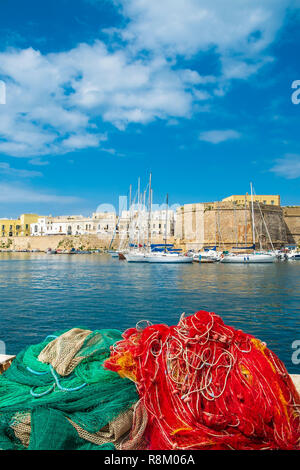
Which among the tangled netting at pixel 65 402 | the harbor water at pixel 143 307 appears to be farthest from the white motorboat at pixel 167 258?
the tangled netting at pixel 65 402

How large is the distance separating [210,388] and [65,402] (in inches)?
41.2

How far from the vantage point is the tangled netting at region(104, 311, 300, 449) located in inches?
91.3

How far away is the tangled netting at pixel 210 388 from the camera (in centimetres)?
232

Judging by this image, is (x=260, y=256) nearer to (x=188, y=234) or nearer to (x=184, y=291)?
(x=188, y=234)

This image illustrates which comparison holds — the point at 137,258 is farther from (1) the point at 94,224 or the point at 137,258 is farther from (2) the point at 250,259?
(1) the point at 94,224

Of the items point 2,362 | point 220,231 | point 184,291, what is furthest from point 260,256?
point 2,362

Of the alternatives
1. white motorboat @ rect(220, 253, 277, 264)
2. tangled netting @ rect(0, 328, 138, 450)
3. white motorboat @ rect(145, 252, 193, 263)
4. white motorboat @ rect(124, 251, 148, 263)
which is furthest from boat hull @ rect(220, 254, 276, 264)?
tangled netting @ rect(0, 328, 138, 450)

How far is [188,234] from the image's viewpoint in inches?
2416

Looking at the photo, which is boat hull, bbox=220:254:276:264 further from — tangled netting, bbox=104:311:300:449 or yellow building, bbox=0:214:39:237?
yellow building, bbox=0:214:39:237

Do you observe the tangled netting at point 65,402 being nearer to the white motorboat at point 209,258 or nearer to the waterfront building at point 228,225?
the white motorboat at point 209,258

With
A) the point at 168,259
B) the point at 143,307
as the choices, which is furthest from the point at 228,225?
the point at 143,307

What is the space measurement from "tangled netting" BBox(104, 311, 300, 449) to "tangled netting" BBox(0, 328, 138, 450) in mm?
161

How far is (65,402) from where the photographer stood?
8.16 ft
